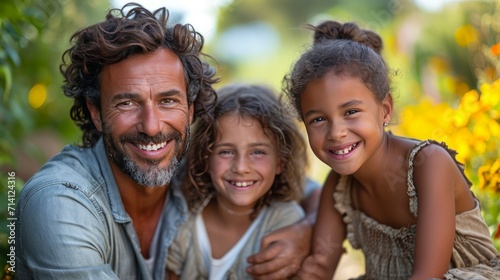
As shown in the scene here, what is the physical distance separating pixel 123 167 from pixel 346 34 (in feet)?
4.15

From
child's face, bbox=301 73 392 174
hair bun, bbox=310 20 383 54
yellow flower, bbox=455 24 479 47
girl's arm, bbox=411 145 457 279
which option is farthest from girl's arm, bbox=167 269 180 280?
yellow flower, bbox=455 24 479 47

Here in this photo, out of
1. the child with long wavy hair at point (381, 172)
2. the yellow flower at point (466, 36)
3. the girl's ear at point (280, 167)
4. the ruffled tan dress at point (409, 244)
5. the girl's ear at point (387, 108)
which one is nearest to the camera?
the child with long wavy hair at point (381, 172)

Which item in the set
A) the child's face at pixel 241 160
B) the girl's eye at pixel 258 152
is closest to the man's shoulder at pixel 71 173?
the child's face at pixel 241 160

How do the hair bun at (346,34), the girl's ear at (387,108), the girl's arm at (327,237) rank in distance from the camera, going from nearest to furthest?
the girl's ear at (387,108) < the hair bun at (346,34) < the girl's arm at (327,237)

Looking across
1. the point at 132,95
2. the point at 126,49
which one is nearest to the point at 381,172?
the point at 132,95

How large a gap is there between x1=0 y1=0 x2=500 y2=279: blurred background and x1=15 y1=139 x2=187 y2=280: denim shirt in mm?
311

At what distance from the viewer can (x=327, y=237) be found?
3.14 m

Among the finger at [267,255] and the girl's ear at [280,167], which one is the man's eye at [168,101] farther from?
the finger at [267,255]

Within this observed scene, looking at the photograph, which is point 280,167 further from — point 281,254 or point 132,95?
point 132,95

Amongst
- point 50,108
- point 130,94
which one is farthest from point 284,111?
point 50,108

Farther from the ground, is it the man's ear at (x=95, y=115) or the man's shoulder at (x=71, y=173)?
the man's ear at (x=95, y=115)

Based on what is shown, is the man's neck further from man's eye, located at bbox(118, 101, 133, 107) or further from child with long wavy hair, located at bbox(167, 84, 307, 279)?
man's eye, located at bbox(118, 101, 133, 107)

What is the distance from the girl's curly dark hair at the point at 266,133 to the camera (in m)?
3.17

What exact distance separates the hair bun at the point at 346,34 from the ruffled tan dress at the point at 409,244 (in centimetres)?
61
